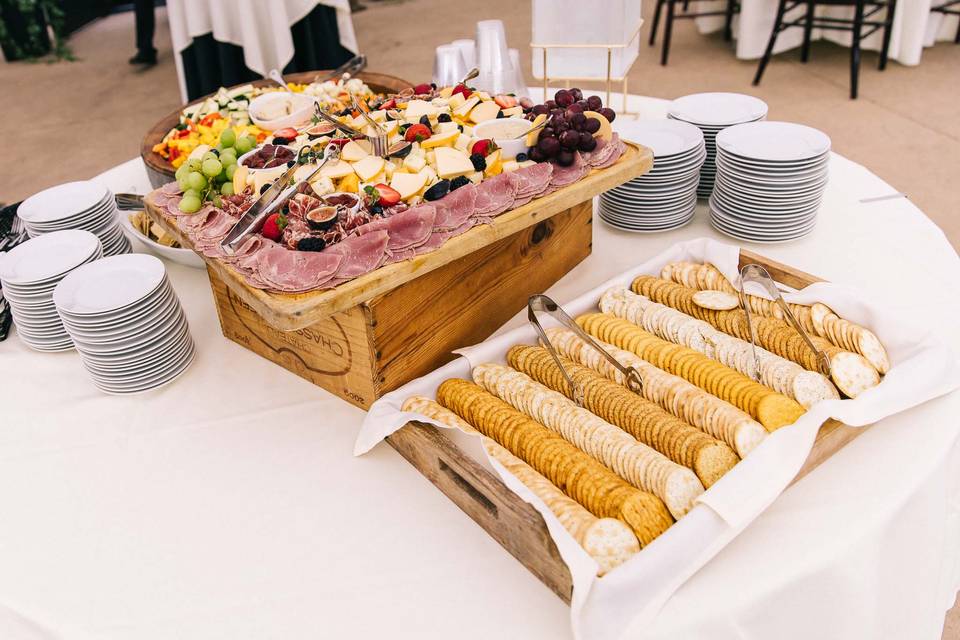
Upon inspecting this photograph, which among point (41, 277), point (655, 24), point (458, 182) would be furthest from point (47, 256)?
point (655, 24)

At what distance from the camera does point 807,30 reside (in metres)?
4.32

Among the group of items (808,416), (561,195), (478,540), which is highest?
(561,195)

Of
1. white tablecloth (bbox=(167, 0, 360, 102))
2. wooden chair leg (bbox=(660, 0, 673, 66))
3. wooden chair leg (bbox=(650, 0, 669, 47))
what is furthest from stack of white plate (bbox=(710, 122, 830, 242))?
wooden chair leg (bbox=(650, 0, 669, 47))

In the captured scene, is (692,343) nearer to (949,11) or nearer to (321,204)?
(321,204)

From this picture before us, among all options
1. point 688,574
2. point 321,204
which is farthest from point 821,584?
point 321,204

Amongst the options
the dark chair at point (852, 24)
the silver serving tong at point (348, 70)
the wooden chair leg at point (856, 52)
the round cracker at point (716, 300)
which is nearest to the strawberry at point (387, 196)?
the round cracker at point (716, 300)

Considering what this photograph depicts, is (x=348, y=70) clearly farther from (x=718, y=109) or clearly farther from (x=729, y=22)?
(x=729, y=22)

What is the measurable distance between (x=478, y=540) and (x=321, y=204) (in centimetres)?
51

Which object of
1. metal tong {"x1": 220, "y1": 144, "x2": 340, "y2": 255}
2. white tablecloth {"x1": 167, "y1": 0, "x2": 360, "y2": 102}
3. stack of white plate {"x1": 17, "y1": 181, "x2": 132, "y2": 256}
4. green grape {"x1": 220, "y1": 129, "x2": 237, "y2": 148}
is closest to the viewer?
metal tong {"x1": 220, "y1": 144, "x2": 340, "y2": 255}

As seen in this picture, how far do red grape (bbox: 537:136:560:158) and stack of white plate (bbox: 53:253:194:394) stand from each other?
0.59 meters

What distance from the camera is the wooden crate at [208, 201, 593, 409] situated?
1.03 metres

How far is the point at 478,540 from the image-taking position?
2.82 feet

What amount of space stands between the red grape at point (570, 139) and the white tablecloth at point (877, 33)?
3638mm

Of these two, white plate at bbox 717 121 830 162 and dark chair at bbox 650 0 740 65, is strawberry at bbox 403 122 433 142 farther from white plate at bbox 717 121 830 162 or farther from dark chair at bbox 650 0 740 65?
dark chair at bbox 650 0 740 65
